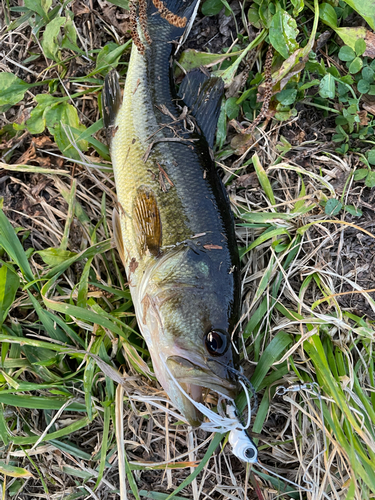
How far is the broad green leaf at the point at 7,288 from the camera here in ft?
7.70

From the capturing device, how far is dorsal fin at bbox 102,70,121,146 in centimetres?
245

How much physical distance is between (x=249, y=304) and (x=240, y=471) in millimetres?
1247

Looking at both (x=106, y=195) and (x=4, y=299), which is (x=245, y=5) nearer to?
(x=106, y=195)

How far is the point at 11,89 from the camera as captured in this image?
2.57 metres

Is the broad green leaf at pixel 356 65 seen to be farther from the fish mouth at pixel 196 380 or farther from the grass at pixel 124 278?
the fish mouth at pixel 196 380

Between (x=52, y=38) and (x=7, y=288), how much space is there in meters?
1.78

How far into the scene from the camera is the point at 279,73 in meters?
2.50

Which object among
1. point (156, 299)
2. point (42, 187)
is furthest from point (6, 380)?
point (42, 187)

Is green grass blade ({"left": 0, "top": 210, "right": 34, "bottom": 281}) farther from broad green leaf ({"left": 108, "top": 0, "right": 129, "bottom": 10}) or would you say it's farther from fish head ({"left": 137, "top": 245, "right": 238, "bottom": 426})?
broad green leaf ({"left": 108, "top": 0, "right": 129, "bottom": 10})

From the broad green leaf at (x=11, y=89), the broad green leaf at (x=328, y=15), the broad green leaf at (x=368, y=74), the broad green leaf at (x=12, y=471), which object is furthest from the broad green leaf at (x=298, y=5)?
the broad green leaf at (x=12, y=471)

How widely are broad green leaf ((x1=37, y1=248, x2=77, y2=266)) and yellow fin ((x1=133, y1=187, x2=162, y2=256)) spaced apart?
2.05 ft

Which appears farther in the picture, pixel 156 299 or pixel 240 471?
pixel 240 471

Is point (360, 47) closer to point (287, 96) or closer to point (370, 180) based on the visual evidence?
point (287, 96)

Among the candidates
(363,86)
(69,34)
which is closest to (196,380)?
(363,86)
